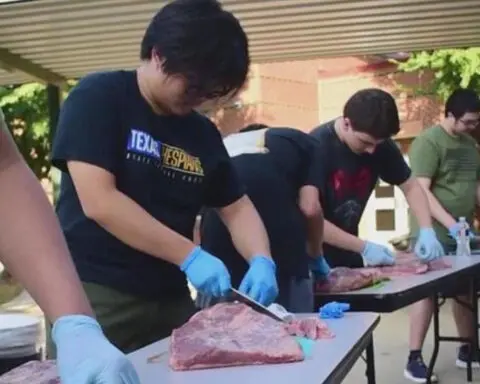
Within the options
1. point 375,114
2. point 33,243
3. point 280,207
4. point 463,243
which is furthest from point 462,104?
point 33,243

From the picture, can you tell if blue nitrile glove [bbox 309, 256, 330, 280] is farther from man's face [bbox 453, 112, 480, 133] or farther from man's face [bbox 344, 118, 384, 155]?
man's face [bbox 453, 112, 480, 133]

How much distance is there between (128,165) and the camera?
2406 millimetres

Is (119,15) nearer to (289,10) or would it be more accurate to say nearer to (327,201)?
(289,10)

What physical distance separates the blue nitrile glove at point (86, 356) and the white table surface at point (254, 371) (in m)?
0.45

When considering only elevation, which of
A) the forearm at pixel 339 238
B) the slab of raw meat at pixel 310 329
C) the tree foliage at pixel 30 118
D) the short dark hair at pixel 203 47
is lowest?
the tree foliage at pixel 30 118

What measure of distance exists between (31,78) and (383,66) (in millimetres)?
5935

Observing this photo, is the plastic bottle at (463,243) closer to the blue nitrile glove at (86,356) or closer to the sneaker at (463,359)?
the sneaker at (463,359)

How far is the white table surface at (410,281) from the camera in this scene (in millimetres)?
3673

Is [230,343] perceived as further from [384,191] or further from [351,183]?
[384,191]

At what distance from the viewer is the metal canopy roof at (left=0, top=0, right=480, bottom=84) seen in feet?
20.9

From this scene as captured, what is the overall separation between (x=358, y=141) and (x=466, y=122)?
5.63 ft

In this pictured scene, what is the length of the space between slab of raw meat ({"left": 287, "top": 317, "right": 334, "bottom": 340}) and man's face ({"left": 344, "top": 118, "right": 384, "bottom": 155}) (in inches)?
66.0

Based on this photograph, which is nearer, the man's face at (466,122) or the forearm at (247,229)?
the forearm at (247,229)

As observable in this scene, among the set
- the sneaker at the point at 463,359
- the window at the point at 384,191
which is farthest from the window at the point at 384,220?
the sneaker at the point at 463,359
